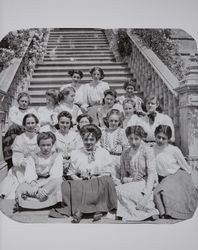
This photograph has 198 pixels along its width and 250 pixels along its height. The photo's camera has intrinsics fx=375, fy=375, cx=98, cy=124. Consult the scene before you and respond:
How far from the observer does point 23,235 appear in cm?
254

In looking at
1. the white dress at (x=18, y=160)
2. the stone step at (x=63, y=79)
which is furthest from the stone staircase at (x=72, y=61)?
the white dress at (x=18, y=160)

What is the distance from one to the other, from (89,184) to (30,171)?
0.41m

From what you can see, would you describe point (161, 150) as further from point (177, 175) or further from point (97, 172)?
point (97, 172)

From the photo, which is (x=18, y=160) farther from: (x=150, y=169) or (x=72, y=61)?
(x=150, y=169)

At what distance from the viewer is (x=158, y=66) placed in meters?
2.66

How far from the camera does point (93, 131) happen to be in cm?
252

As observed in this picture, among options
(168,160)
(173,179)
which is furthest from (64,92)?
(173,179)

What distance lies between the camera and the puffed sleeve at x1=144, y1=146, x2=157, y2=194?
2.51 meters

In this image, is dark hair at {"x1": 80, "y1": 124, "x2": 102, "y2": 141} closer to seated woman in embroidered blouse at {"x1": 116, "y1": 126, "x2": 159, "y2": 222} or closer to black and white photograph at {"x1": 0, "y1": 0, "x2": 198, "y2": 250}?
black and white photograph at {"x1": 0, "y1": 0, "x2": 198, "y2": 250}

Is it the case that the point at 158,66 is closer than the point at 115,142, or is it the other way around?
the point at 115,142

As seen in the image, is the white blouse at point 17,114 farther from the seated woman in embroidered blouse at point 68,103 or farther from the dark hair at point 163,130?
the dark hair at point 163,130

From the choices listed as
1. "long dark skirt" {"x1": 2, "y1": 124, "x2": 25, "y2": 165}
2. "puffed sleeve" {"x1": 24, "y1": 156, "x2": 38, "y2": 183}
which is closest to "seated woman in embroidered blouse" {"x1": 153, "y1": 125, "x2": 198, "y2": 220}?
"puffed sleeve" {"x1": 24, "y1": 156, "x2": 38, "y2": 183}

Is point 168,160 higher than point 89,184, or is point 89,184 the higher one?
point 168,160

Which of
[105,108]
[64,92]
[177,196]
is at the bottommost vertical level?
[177,196]
